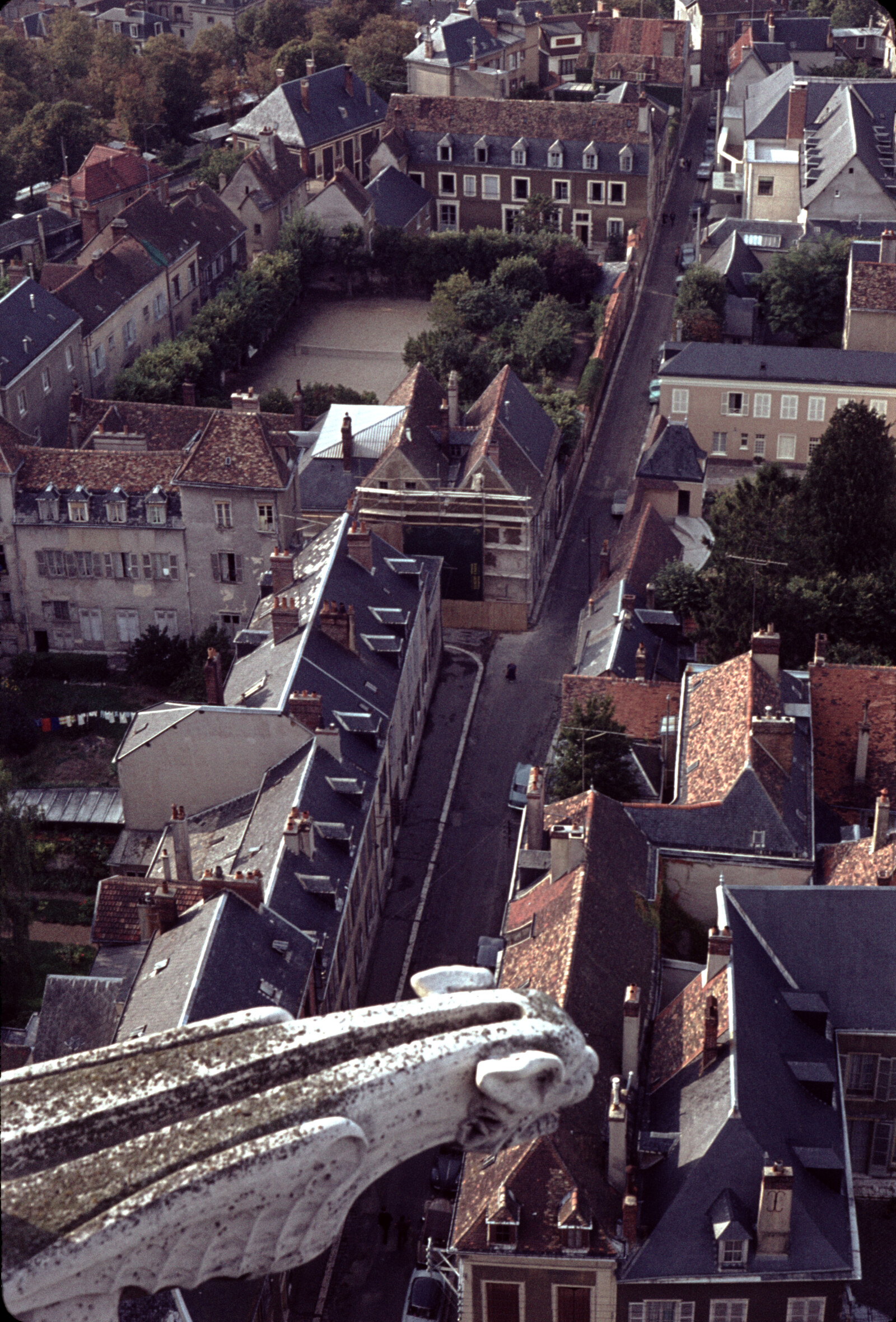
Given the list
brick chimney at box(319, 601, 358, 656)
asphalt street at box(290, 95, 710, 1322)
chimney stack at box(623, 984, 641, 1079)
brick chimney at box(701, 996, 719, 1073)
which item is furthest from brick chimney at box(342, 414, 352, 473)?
brick chimney at box(701, 996, 719, 1073)

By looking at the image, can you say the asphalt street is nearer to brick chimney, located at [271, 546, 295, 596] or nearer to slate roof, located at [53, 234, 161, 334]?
brick chimney, located at [271, 546, 295, 596]

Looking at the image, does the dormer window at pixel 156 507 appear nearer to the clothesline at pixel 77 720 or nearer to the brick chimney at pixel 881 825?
the clothesline at pixel 77 720

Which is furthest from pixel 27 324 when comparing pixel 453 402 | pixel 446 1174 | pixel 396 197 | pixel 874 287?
pixel 446 1174

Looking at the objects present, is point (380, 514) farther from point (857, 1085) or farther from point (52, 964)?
point (857, 1085)

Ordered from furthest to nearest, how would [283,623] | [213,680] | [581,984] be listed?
[283,623] → [213,680] → [581,984]

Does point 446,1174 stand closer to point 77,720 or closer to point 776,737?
point 776,737

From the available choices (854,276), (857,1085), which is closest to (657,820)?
(857,1085)
